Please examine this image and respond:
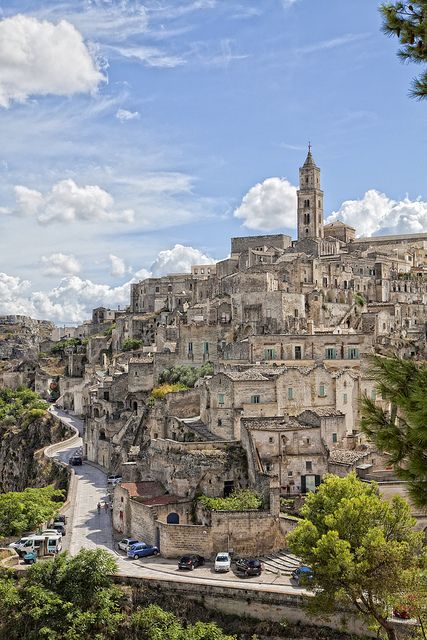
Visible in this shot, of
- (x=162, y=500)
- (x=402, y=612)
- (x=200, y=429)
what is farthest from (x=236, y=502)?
(x=402, y=612)

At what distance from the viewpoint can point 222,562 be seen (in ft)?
111

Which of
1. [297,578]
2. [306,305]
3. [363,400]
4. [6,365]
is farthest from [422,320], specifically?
[363,400]

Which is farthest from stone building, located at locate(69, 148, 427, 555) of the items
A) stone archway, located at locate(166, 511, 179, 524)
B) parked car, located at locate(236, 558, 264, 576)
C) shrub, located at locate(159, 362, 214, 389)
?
parked car, located at locate(236, 558, 264, 576)

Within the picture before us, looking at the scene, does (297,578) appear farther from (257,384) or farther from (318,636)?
(257,384)

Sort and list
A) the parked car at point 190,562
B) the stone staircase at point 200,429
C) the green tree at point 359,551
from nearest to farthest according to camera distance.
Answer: the green tree at point 359,551 → the parked car at point 190,562 → the stone staircase at point 200,429

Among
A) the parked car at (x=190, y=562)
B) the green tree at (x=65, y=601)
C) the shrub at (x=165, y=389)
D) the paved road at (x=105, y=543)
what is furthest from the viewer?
the shrub at (x=165, y=389)

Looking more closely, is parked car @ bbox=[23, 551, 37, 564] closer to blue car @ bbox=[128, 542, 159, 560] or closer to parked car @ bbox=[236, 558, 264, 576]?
blue car @ bbox=[128, 542, 159, 560]

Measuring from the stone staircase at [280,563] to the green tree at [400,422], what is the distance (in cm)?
2385

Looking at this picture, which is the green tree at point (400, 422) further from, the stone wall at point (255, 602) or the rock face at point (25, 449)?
the rock face at point (25, 449)

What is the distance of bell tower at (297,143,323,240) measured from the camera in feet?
385

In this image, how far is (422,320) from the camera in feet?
270

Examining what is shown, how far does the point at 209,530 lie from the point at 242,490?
372 centimetres

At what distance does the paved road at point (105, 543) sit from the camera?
1270 inches

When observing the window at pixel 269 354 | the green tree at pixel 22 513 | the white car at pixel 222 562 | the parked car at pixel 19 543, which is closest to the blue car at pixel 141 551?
the white car at pixel 222 562
